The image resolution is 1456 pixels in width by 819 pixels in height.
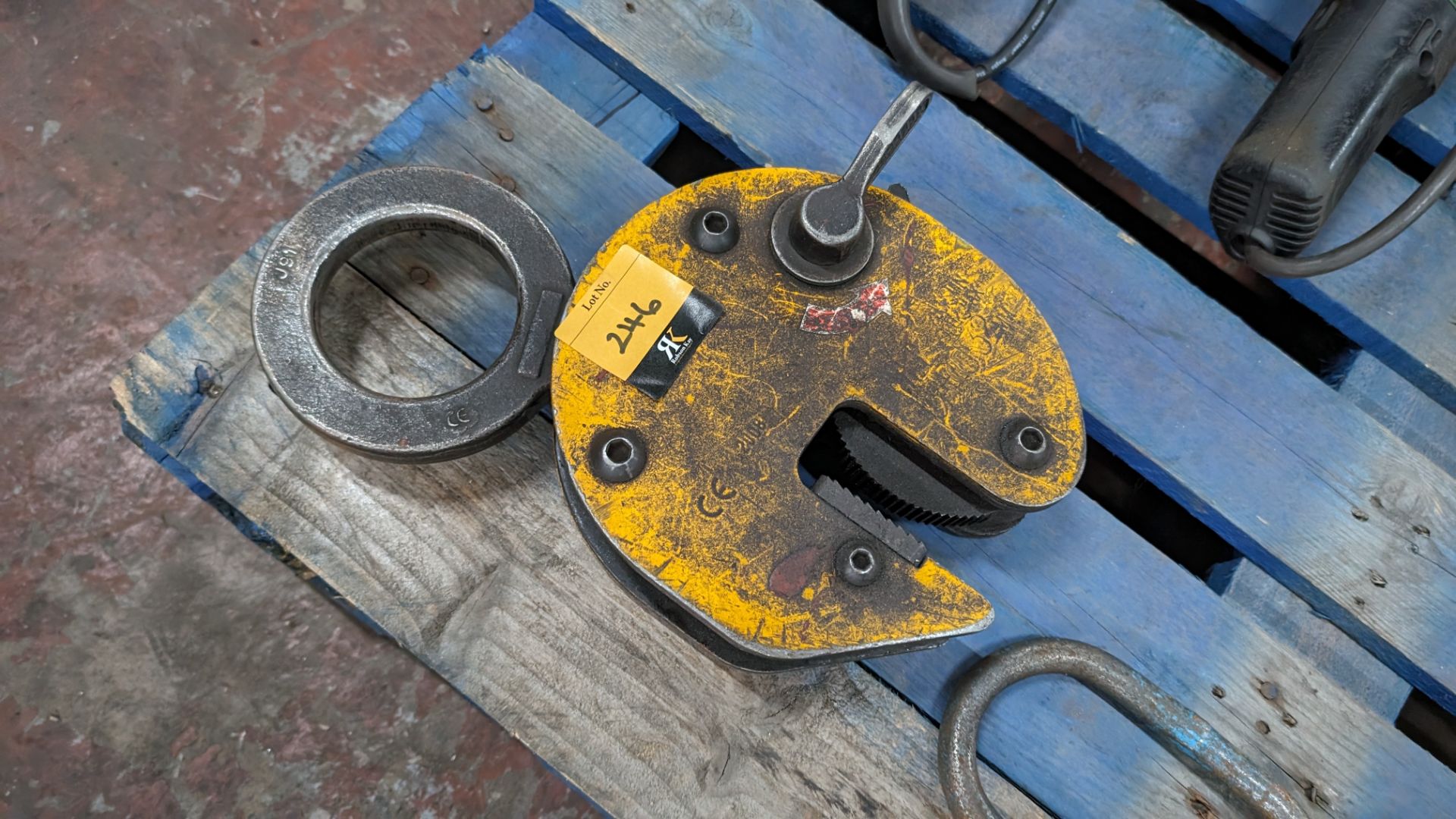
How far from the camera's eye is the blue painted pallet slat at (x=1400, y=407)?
1.05 m

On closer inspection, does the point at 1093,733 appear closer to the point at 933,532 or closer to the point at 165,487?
the point at 933,532

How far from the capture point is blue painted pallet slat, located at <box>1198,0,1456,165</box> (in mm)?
1076

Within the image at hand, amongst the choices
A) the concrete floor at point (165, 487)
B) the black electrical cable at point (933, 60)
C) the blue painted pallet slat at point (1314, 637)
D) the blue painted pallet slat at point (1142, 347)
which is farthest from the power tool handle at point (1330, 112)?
the concrete floor at point (165, 487)

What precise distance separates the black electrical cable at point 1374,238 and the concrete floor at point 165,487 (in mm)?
1172

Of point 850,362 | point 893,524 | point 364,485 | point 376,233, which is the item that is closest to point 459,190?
point 376,233

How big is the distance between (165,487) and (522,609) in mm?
808

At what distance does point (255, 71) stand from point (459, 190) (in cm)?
87

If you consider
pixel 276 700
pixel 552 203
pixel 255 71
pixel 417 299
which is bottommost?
pixel 276 700

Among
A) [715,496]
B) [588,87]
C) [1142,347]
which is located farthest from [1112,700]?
[588,87]

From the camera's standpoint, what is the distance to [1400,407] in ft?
3.46

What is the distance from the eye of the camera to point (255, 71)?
4.87 feet

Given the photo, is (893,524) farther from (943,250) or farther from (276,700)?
(276,700)

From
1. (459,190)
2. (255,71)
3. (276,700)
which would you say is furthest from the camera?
(255,71)

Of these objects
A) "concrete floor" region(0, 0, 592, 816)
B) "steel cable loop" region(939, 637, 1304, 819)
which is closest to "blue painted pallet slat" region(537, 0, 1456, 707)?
"steel cable loop" region(939, 637, 1304, 819)
